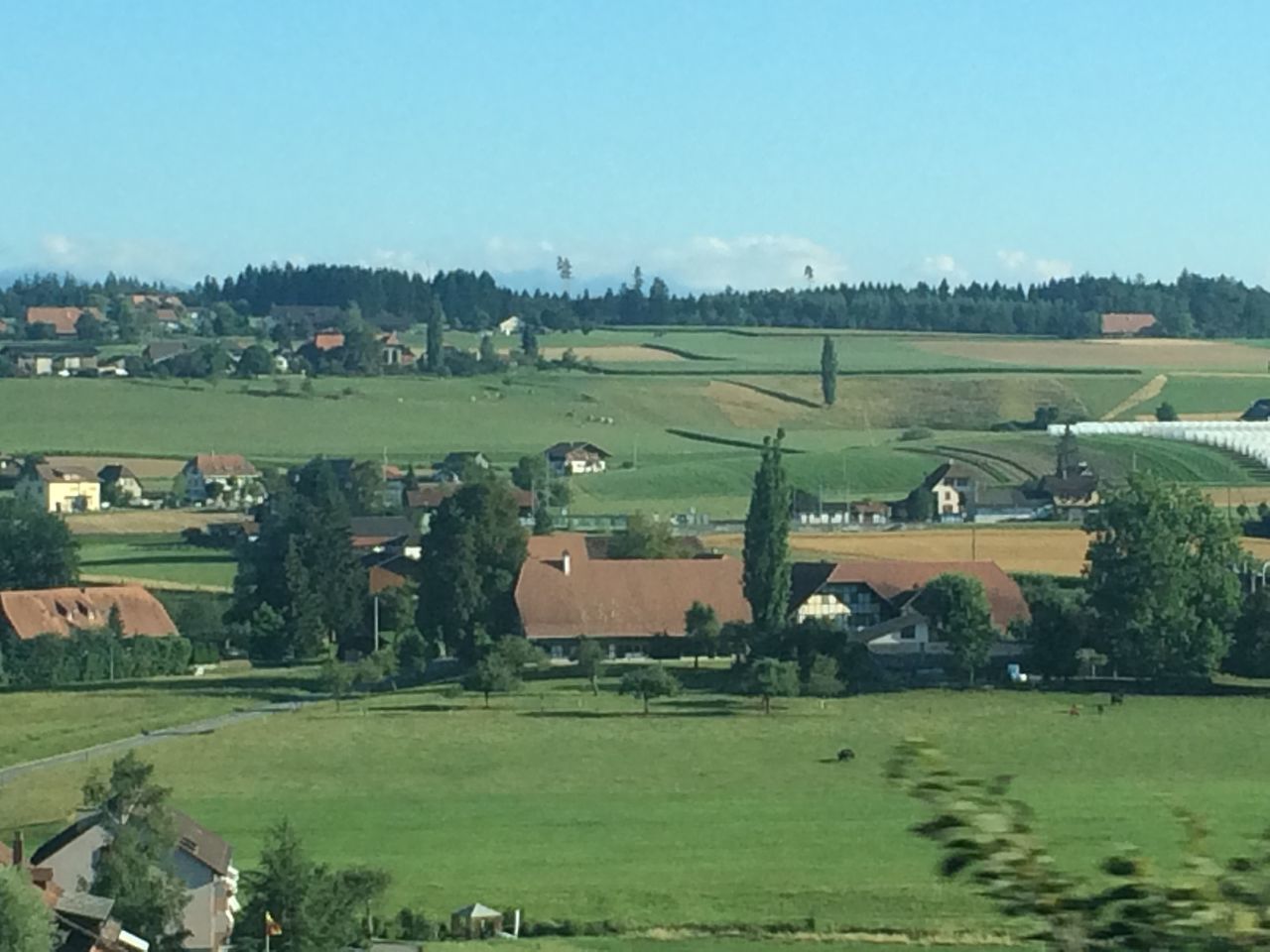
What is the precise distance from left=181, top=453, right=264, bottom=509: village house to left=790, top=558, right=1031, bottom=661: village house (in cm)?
2904

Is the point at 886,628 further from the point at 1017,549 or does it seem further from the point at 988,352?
the point at 988,352

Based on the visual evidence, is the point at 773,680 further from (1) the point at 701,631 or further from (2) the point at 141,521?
Answer: (2) the point at 141,521

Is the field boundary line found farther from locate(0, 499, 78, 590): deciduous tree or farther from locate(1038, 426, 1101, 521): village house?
locate(0, 499, 78, 590): deciduous tree

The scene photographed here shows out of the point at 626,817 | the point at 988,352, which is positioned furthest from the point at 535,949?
the point at 988,352

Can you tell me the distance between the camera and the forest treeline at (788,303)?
144 m

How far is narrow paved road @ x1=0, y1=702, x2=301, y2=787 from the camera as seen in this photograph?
34066 mm

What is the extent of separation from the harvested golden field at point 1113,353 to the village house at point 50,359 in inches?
1627

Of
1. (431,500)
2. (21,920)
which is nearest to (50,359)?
(431,500)

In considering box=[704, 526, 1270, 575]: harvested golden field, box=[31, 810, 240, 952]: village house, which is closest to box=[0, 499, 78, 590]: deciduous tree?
box=[704, 526, 1270, 575]: harvested golden field

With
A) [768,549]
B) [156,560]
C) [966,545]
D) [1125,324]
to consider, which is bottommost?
[156,560]

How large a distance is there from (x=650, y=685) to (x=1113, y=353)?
82220 millimetres

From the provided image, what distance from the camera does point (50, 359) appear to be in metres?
114

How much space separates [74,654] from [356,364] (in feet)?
209

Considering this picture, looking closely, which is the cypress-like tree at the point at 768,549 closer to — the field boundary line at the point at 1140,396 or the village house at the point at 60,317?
the field boundary line at the point at 1140,396
